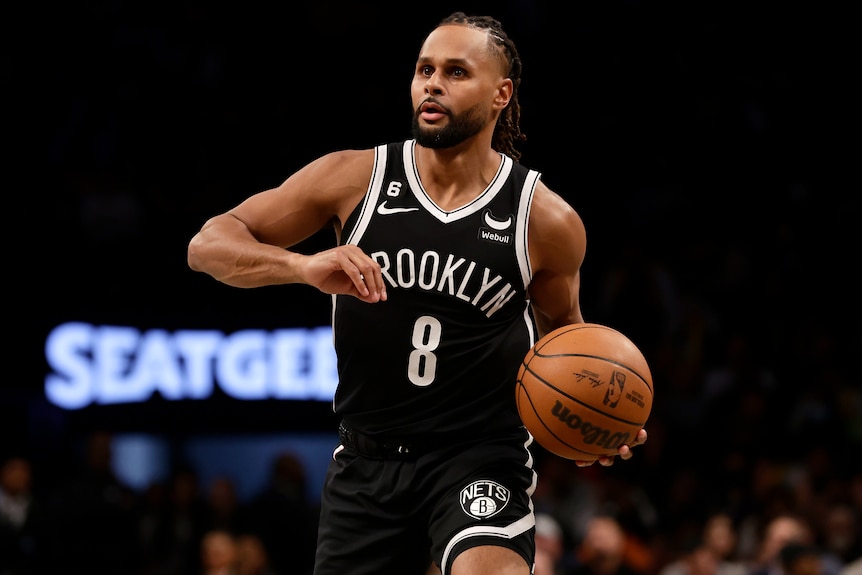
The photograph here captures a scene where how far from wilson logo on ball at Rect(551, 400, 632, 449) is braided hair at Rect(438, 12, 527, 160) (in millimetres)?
1209

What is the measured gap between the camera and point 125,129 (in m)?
11.7

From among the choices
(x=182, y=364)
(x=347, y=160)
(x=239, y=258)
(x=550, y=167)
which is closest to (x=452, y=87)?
(x=347, y=160)

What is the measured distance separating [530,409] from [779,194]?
947 centimetres

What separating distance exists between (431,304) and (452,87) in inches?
28.8

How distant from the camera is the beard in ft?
14.3

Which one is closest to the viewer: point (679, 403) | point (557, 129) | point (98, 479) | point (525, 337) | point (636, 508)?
point (525, 337)

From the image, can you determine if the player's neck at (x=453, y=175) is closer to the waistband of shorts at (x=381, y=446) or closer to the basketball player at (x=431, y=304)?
the basketball player at (x=431, y=304)

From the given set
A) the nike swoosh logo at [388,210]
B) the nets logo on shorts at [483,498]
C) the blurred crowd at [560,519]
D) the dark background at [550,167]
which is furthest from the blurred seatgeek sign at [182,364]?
the nets logo on shorts at [483,498]

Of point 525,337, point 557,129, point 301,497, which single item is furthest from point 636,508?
point 525,337

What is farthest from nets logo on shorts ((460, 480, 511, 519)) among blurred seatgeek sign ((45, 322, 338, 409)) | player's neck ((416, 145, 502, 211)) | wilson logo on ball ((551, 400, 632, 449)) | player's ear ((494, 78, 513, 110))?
blurred seatgeek sign ((45, 322, 338, 409))

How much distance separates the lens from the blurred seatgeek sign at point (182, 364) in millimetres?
10445

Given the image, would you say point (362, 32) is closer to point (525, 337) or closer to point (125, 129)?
point (125, 129)

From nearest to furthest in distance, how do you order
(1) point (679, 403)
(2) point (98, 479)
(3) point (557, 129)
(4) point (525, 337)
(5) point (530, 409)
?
(5) point (530, 409) < (4) point (525, 337) < (2) point (98, 479) < (1) point (679, 403) < (3) point (557, 129)

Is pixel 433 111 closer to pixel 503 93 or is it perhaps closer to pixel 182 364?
pixel 503 93
